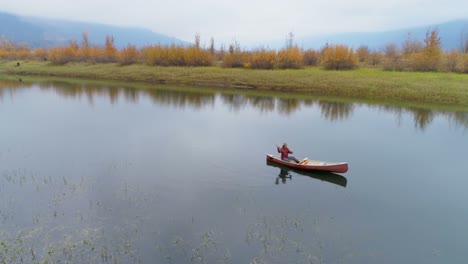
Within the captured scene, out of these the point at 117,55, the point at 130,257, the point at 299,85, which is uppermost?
the point at 117,55

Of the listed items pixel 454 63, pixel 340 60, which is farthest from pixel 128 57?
pixel 454 63

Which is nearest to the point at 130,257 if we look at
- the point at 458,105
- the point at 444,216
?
the point at 444,216

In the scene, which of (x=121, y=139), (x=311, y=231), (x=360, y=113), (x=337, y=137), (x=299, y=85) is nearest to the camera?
(x=311, y=231)

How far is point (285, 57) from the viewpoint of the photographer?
68500mm

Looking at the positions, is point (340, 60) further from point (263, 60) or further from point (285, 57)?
point (263, 60)

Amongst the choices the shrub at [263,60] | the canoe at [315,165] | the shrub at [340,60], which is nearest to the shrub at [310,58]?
the shrub at [340,60]

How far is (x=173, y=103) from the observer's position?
40656mm

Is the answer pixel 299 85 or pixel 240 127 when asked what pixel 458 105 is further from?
pixel 240 127

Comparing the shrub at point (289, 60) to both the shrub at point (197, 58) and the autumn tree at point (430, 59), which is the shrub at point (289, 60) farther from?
the autumn tree at point (430, 59)

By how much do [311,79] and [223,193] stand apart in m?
45.7

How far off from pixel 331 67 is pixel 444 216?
54.2m

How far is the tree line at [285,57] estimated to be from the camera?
61031mm

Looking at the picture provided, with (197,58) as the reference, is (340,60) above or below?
below

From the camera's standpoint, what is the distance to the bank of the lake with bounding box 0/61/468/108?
46.8 metres
